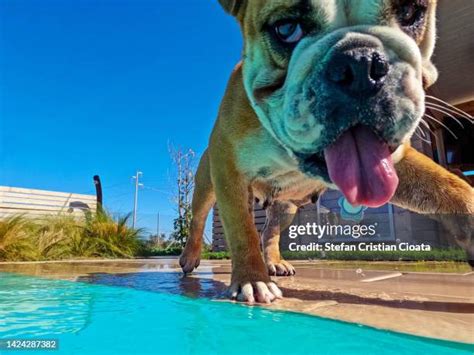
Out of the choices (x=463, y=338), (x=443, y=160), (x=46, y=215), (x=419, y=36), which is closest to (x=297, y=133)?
(x=419, y=36)

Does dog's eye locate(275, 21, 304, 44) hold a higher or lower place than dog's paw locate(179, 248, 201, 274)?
higher

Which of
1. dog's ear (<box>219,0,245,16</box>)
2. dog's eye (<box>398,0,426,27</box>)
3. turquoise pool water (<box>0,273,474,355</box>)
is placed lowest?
turquoise pool water (<box>0,273,474,355</box>)

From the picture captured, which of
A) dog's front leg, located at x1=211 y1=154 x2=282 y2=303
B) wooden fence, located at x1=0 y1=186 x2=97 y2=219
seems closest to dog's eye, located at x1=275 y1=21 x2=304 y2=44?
dog's front leg, located at x1=211 y1=154 x2=282 y2=303

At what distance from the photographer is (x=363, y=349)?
0.75 meters

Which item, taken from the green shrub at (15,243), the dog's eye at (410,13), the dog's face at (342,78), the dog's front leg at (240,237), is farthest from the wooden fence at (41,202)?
the dog's eye at (410,13)

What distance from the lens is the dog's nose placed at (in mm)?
1146

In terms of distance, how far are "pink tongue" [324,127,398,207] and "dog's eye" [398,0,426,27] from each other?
0.48m

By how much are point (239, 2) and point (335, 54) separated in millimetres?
821

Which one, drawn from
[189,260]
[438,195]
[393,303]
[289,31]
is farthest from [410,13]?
[189,260]

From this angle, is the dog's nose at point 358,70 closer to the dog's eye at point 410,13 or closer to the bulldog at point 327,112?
the bulldog at point 327,112

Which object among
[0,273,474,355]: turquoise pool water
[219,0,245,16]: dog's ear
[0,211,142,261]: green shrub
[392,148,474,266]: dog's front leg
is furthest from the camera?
[0,211,142,261]: green shrub

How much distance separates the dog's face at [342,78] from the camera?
1.19 meters

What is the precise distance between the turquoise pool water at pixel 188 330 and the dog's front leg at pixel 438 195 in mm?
834

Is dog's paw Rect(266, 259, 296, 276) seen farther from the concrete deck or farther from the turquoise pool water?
the turquoise pool water
